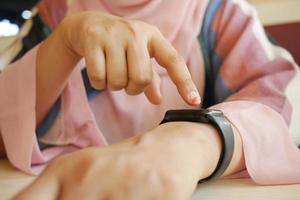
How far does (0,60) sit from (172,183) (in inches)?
15.0

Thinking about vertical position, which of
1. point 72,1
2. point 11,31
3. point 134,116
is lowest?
point 11,31

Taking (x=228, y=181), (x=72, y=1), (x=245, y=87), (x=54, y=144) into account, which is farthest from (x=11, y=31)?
(x=228, y=181)

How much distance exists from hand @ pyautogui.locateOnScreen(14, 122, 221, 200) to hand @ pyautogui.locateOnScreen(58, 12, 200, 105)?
5 centimetres

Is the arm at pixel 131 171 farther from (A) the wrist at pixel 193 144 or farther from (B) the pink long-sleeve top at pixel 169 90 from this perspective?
(B) the pink long-sleeve top at pixel 169 90

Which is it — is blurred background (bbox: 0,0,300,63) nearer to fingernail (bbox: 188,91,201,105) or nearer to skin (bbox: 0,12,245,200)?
skin (bbox: 0,12,245,200)

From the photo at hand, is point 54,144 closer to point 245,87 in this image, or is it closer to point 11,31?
point 245,87

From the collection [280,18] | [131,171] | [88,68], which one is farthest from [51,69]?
[280,18]

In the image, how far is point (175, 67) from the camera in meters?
0.44

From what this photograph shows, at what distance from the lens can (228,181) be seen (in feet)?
1.55

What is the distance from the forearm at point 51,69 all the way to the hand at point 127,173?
0.18 metres

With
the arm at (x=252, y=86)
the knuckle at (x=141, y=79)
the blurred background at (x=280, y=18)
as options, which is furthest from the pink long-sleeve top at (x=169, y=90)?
the blurred background at (x=280, y=18)

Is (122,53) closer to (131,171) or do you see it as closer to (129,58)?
(129,58)

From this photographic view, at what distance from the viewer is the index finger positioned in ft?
1.39

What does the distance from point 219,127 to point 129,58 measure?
99mm
